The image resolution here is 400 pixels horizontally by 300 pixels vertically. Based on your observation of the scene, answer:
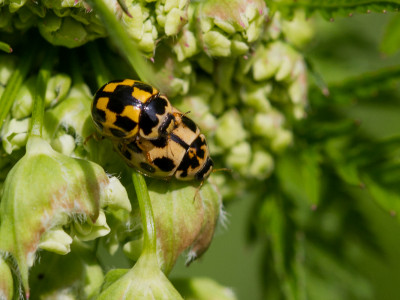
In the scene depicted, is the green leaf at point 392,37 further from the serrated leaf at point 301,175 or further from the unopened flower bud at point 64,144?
the unopened flower bud at point 64,144

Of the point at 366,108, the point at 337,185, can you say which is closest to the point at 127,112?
the point at 337,185

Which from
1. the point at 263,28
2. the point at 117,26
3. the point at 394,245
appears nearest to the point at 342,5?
the point at 263,28

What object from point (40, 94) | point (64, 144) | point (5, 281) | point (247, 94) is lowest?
point (247, 94)

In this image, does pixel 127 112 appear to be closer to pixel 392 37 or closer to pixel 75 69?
pixel 75 69

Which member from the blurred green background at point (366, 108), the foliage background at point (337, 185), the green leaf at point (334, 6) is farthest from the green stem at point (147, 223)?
the blurred green background at point (366, 108)

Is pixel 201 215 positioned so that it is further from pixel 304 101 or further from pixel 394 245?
pixel 394 245

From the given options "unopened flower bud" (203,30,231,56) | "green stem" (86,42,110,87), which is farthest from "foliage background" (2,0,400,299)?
"green stem" (86,42,110,87)
